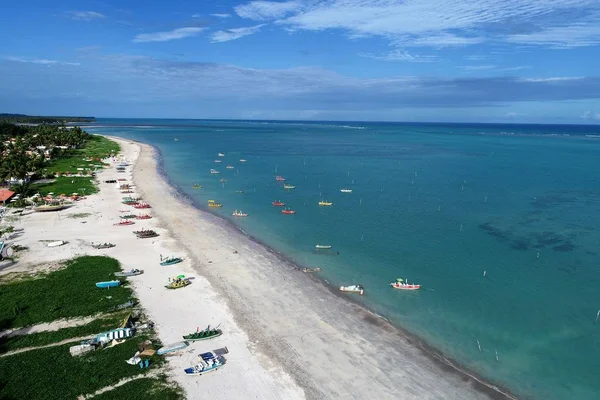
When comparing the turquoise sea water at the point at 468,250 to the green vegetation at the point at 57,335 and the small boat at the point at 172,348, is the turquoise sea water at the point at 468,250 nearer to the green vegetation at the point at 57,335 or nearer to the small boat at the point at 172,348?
the small boat at the point at 172,348

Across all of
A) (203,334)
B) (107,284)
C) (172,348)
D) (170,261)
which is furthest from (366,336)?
(107,284)

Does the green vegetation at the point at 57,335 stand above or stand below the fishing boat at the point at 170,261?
below

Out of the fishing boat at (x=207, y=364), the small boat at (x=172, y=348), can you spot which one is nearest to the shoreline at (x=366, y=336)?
the fishing boat at (x=207, y=364)

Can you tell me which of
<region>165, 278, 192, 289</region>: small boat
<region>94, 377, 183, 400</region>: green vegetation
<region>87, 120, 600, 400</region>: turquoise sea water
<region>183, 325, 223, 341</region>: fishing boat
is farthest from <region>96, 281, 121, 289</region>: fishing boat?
<region>87, 120, 600, 400</region>: turquoise sea water

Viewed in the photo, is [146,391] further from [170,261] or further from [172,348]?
[170,261]

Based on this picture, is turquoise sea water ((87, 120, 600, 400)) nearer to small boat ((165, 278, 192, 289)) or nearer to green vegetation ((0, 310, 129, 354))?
small boat ((165, 278, 192, 289))

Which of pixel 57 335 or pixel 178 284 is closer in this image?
pixel 57 335

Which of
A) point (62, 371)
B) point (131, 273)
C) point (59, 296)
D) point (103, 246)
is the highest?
point (103, 246)
